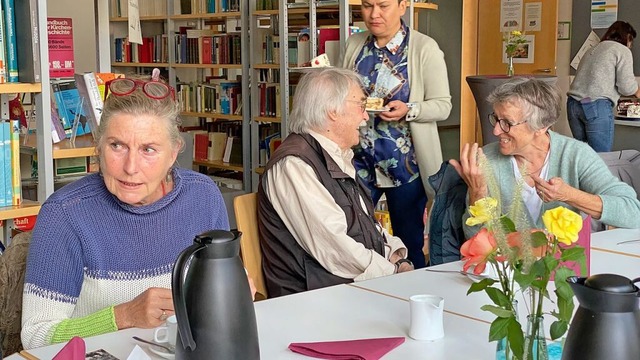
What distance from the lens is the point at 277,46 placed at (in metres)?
5.81

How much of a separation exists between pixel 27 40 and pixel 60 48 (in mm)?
605

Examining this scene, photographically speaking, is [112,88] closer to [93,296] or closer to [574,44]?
[93,296]

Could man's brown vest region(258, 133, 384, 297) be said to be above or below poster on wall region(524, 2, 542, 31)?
below

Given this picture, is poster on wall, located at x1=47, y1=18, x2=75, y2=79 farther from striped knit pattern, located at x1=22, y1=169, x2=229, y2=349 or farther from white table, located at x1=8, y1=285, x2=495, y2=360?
white table, located at x1=8, y1=285, x2=495, y2=360

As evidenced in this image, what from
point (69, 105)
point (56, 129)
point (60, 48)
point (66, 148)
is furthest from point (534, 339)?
point (60, 48)

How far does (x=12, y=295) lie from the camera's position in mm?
2061

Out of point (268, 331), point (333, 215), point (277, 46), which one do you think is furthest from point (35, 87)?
point (277, 46)

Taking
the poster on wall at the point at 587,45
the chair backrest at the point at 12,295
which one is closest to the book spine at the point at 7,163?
the chair backrest at the point at 12,295

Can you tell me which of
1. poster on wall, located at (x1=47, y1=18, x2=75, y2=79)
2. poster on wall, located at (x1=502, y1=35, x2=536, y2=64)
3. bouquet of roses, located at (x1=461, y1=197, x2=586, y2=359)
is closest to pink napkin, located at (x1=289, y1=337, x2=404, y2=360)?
bouquet of roses, located at (x1=461, y1=197, x2=586, y2=359)

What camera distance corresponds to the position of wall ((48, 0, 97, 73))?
7.52 metres

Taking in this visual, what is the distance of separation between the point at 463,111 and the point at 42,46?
5.21m

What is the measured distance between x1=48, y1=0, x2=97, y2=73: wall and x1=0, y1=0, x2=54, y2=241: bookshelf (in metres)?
4.36

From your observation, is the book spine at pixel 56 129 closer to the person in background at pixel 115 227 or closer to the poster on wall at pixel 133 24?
the poster on wall at pixel 133 24

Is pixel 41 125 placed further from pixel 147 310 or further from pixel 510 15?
pixel 510 15
